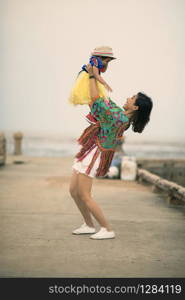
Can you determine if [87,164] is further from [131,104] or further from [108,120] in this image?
[131,104]

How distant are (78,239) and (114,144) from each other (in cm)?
101

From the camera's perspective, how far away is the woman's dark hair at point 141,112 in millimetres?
5441

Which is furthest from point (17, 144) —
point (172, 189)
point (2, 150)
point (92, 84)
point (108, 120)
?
point (92, 84)

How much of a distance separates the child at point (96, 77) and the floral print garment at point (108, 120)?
4.0 inches

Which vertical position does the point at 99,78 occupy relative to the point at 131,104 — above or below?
above

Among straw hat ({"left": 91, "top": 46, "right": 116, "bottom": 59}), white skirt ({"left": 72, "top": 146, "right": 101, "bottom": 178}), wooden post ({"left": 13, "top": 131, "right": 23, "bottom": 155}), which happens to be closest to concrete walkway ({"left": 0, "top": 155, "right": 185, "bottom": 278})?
white skirt ({"left": 72, "top": 146, "right": 101, "bottom": 178})

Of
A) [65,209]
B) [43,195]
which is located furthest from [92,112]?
[43,195]

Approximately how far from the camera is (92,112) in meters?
5.33

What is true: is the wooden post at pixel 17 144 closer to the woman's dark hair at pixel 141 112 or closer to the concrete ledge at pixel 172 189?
the concrete ledge at pixel 172 189

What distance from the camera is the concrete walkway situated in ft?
14.4

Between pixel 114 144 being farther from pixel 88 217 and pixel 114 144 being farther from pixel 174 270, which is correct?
pixel 174 270

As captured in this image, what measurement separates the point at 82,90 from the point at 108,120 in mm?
381

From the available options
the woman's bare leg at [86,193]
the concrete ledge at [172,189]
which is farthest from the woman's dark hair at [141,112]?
the concrete ledge at [172,189]

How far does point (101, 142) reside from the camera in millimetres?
Result: 5398
